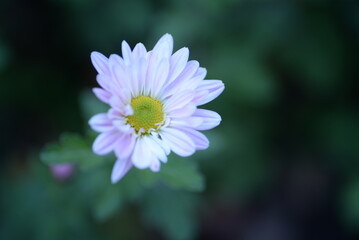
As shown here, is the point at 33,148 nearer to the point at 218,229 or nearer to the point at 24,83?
the point at 24,83

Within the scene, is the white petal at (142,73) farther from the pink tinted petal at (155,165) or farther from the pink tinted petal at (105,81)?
the pink tinted petal at (155,165)

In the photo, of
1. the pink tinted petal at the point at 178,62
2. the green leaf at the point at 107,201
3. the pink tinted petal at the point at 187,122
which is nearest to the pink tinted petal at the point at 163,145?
the pink tinted petal at the point at 187,122

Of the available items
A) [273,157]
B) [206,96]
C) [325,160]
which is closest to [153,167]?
[206,96]

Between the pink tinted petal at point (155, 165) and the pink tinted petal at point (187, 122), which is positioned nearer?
the pink tinted petal at point (155, 165)

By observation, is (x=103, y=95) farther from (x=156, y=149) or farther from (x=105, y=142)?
(x=156, y=149)

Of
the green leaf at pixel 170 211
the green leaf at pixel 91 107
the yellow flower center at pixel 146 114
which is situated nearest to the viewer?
the yellow flower center at pixel 146 114

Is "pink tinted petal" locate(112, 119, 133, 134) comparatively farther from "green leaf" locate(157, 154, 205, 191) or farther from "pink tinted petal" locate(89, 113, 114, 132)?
"green leaf" locate(157, 154, 205, 191)

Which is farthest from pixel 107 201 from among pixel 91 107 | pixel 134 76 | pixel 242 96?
pixel 242 96
